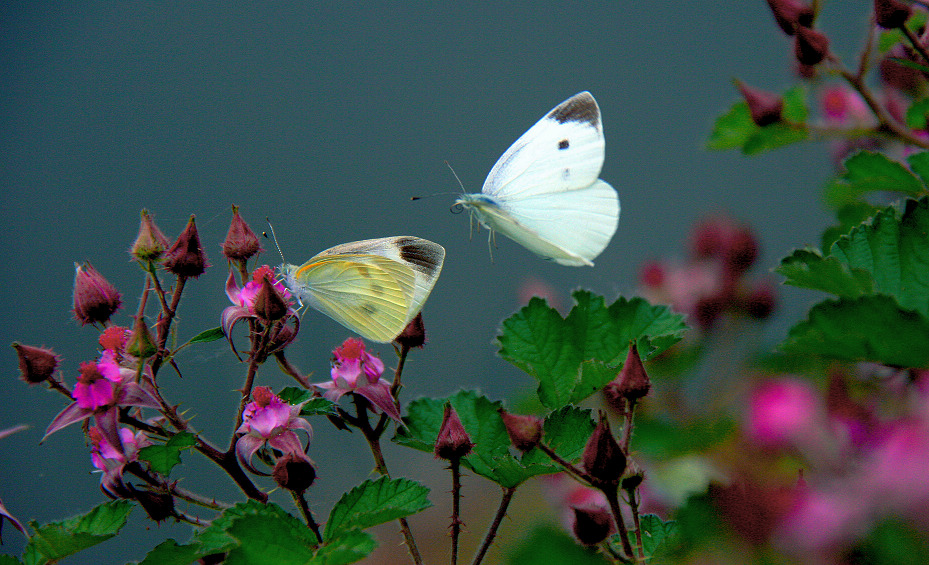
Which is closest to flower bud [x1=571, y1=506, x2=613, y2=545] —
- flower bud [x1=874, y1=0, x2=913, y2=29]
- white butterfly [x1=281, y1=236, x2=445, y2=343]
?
white butterfly [x1=281, y1=236, x2=445, y2=343]

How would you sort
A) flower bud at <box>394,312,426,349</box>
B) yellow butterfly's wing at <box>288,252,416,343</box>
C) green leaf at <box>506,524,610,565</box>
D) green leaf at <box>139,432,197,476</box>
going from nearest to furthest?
green leaf at <box>506,524,610,565</box>, green leaf at <box>139,432,197,476</box>, flower bud at <box>394,312,426,349</box>, yellow butterfly's wing at <box>288,252,416,343</box>

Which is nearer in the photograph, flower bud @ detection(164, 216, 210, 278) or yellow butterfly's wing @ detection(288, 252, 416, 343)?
flower bud @ detection(164, 216, 210, 278)

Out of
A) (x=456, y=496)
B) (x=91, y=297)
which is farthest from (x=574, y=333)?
(x=91, y=297)

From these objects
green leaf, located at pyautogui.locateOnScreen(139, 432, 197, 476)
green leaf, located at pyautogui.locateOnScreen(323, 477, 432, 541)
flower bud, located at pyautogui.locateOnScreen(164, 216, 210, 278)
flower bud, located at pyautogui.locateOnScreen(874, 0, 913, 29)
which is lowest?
green leaf, located at pyautogui.locateOnScreen(323, 477, 432, 541)

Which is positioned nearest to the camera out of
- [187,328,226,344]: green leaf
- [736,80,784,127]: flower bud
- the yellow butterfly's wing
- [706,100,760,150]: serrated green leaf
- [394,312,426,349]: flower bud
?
[187,328,226,344]: green leaf

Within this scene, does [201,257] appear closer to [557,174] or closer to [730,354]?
[557,174]

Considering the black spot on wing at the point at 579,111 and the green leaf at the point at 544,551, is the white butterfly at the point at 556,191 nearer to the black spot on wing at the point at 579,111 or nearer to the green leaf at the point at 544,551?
the black spot on wing at the point at 579,111

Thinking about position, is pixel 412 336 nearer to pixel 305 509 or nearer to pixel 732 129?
pixel 305 509

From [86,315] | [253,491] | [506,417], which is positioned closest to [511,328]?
[506,417]

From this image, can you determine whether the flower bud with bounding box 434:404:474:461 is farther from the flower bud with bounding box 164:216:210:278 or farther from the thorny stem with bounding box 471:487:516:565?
the flower bud with bounding box 164:216:210:278
